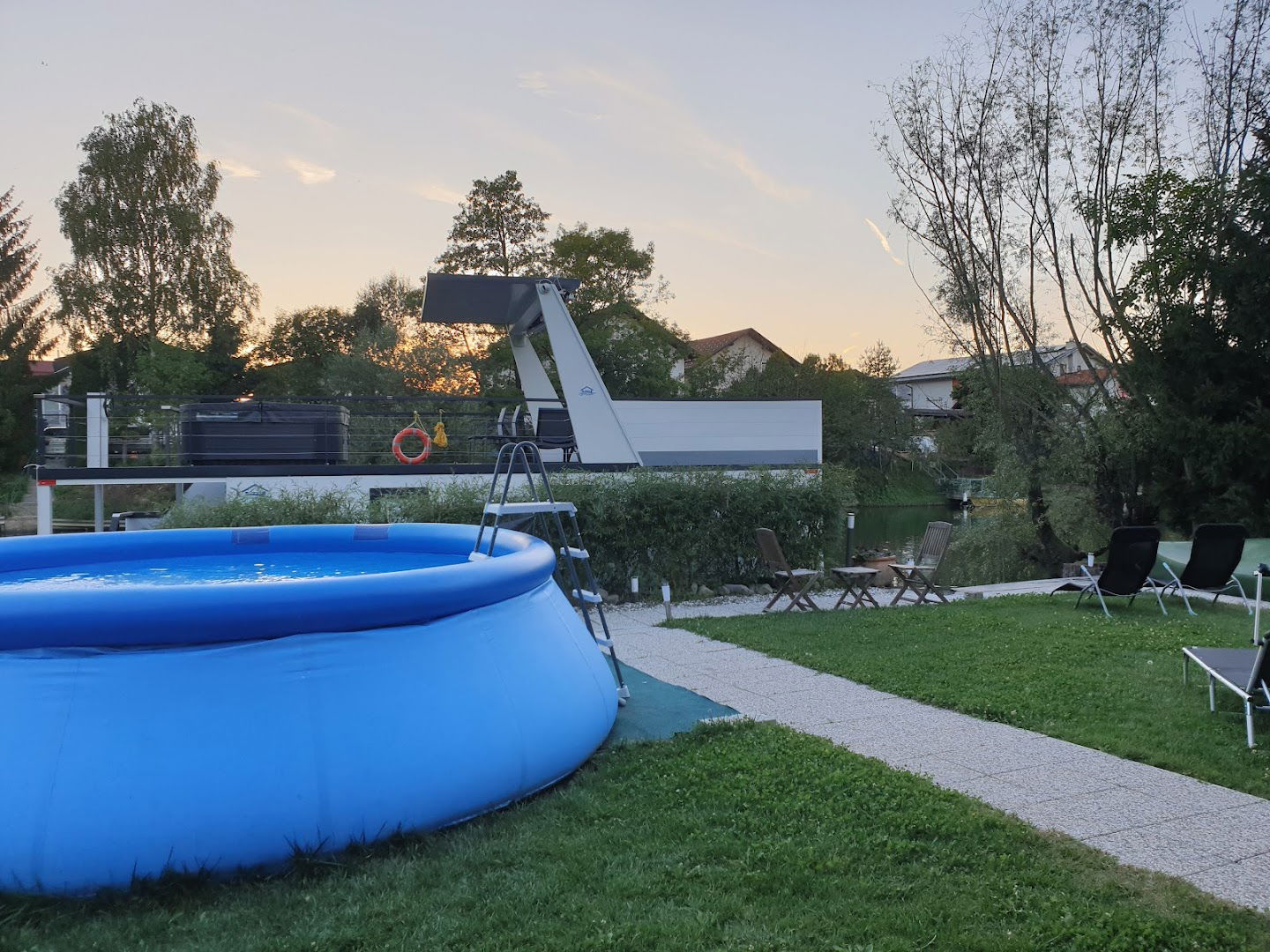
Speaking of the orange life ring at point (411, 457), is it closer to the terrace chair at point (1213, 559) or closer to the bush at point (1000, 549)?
the bush at point (1000, 549)

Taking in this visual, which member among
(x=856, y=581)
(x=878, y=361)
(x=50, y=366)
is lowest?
(x=856, y=581)

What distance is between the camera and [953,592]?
1230cm

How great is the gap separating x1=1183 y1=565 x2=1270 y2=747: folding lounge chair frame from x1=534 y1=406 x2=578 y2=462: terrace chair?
33.5 ft

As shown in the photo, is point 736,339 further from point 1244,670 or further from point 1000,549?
point 1244,670

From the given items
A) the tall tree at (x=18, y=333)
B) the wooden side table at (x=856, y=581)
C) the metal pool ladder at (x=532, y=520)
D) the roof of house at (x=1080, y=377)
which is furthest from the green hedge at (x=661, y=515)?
the tall tree at (x=18, y=333)

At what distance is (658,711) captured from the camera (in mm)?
6016

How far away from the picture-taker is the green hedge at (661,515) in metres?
10.9

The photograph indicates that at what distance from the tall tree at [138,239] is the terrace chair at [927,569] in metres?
33.8

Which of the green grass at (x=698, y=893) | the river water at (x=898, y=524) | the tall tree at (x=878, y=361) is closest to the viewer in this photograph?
the green grass at (x=698, y=893)

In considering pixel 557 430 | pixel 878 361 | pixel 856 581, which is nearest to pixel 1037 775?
pixel 856 581

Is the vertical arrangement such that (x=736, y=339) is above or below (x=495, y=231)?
below

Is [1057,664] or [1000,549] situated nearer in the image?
[1057,664]

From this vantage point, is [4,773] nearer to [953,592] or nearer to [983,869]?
[983,869]

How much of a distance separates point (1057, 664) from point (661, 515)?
18.1ft
